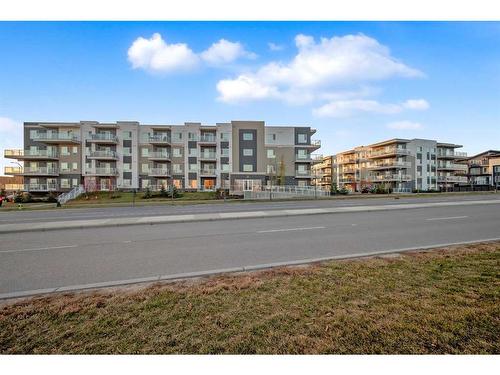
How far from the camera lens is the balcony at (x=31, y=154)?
40.8 meters

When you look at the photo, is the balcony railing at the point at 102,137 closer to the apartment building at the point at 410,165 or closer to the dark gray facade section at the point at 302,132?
the dark gray facade section at the point at 302,132

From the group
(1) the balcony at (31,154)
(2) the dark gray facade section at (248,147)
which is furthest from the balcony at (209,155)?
(1) the balcony at (31,154)

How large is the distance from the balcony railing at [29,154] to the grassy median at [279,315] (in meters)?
50.2

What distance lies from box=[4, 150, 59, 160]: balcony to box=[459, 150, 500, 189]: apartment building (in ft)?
323

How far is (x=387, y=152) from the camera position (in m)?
59.2

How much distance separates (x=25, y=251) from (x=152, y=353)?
24.2ft

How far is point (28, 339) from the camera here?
2740 millimetres

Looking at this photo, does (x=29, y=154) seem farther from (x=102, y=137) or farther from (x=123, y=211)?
(x=123, y=211)

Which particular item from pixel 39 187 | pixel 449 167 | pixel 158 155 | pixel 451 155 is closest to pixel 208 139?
pixel 158 155

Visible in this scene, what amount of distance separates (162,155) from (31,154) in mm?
22100

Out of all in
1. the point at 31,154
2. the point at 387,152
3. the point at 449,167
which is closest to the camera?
the point at 31,154

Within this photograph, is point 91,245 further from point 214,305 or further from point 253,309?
point 253,309

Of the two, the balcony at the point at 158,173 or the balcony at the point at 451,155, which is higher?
the balcony at the point at 451,155

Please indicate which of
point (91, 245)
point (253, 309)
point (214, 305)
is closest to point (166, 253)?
point (91, 245)
